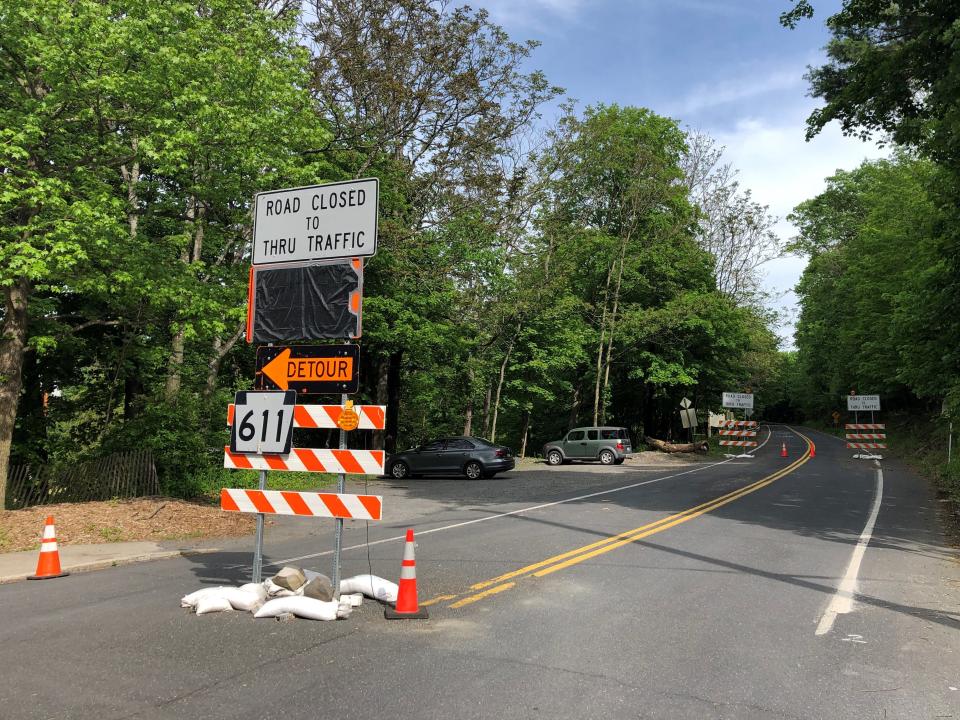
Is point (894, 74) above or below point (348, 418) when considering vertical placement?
above

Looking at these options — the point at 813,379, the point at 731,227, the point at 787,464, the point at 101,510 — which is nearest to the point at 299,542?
the point at 101,510

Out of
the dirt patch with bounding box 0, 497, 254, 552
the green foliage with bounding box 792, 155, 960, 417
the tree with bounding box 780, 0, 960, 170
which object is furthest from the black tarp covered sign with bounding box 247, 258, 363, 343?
the green foliage with bounding box 792, 155, 960, 417

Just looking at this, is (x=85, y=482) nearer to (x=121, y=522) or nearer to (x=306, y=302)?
(x=121, y=522)

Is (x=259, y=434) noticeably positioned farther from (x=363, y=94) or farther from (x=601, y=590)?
(x=363, y=94)

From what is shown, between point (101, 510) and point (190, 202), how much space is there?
8.26 m

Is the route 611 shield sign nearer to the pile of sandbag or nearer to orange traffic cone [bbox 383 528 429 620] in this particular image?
the pile of sandbag

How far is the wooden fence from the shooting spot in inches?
574

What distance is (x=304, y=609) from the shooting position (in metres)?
6.46

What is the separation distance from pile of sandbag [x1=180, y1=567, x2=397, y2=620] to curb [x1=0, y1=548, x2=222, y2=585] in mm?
3243

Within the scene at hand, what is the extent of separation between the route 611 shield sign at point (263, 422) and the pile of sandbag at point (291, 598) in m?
1.31

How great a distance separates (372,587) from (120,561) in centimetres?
488

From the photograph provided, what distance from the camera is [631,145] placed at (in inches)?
1537

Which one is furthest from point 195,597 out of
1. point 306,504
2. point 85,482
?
point 85,482

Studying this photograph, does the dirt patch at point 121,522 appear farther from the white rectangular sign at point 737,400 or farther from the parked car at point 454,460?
the white rectangular sign at point 737,400
